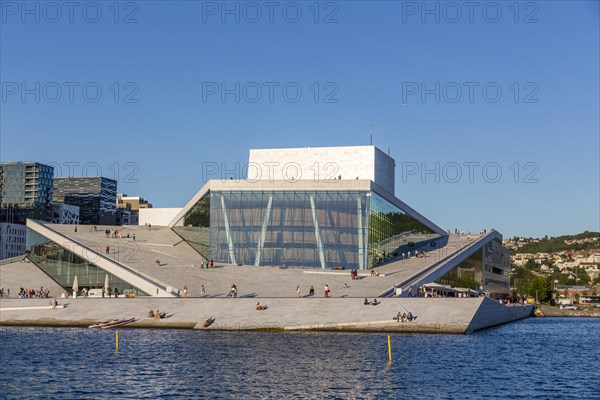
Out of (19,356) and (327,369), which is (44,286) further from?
(327,369)

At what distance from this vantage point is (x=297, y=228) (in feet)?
241

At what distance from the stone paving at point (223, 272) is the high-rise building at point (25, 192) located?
10997 centimetres

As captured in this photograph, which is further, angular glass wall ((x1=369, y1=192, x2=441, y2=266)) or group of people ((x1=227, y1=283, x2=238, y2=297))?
angular glass wall ((x1=369, y1=192, x2=441, y2=266))

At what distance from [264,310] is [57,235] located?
2738cm

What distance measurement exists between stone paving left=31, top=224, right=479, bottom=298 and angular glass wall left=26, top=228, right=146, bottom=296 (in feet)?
5.93

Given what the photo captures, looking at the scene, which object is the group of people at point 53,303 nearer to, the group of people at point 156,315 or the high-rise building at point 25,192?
the group of people at point 156,315

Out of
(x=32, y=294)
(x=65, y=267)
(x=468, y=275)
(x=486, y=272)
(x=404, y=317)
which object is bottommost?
(x=404, y=317)

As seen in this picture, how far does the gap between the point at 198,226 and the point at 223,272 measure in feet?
38.1

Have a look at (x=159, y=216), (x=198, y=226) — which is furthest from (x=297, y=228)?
(x=159, y=216)

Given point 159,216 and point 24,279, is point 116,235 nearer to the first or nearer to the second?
point 24,279

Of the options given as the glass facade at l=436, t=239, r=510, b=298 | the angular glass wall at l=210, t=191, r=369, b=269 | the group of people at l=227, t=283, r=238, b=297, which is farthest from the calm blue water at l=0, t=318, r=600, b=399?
the glass facade at l=436, t=239, r=510, b=298

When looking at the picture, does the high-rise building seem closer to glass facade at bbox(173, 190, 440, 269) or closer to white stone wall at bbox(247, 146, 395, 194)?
white stone wall at bbox(247, 146, 395, 194)

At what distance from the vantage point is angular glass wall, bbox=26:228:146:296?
222ft

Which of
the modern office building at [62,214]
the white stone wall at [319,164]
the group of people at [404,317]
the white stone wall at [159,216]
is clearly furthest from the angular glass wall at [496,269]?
the modern office building at [62,214]
